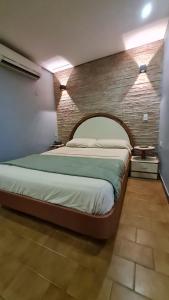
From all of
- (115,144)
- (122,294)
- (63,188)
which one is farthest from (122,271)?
(115,144)

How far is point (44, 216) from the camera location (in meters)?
1.53

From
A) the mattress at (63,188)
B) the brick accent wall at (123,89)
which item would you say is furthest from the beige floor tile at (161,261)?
the brick accent wall at (123,89)

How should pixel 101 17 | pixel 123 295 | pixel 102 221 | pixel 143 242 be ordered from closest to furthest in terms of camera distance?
1. pixel 123 295
2. pixel 102 221
3. pixel 143 242
4. pixel 101 17

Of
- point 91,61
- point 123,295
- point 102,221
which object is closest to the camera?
point 123,295

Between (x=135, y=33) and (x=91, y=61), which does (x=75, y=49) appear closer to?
(x=91, y=61)

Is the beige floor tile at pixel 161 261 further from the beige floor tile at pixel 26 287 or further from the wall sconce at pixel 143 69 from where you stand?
the wall sconce at pixel 143 69

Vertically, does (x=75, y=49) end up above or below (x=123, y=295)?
above

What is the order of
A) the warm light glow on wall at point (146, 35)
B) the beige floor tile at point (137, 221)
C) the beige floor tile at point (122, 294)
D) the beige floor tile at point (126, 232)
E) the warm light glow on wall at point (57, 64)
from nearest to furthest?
the beige floor tile at point (122, 294)
the beige floor tile at point (126, 232)
the beige floor tile at point (137, 221)
the warm light glow on wall at point (146, 35)
the warm light glow on wall at point (57, 64)

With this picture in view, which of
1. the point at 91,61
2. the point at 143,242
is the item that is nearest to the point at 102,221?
the point at 143,242

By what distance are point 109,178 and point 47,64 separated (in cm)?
335

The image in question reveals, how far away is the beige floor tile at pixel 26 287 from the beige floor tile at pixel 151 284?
2.19ft

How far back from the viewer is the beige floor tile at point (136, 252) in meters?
1.17

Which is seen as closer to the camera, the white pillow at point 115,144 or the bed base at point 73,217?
the bed base at point 73,217

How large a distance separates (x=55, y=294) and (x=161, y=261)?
853mm
